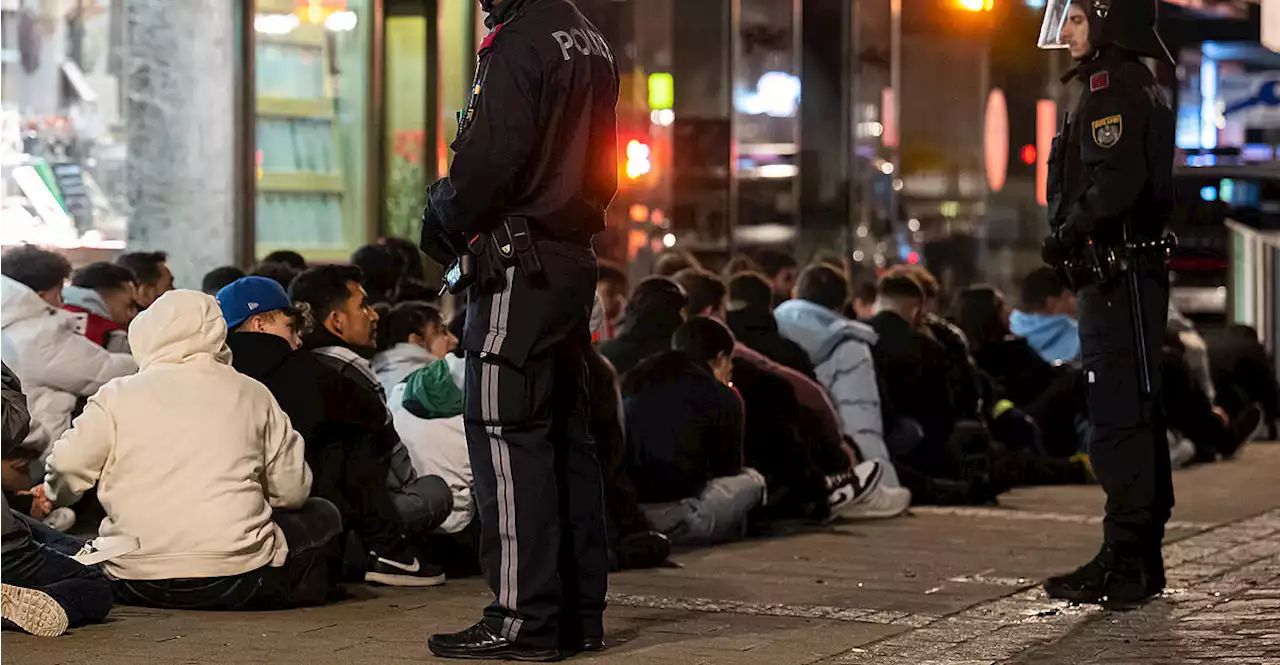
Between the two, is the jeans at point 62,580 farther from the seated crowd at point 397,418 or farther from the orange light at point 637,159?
the orange light at point 637,159

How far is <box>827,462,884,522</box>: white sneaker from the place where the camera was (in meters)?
10.2

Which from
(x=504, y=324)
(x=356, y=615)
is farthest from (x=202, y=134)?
(x=504, y=324)

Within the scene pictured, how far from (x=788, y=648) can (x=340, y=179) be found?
7.82m

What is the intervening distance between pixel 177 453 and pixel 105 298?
3217mm

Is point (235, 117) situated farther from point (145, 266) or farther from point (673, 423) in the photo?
point (673, 423)

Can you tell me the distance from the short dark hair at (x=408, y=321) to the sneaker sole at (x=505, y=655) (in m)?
2.73

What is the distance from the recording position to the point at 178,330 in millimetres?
6801

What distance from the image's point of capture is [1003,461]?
12.4 m

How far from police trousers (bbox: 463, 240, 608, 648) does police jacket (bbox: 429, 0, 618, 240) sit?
0.49 ft

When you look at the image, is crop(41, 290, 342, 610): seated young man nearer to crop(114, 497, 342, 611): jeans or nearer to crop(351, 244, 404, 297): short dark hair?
crop(114, 497, 342, 611): jeans

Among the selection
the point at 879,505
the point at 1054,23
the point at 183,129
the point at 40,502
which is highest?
the point at 1054,23

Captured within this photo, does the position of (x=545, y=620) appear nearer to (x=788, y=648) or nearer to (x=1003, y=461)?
(x=788, y=648)

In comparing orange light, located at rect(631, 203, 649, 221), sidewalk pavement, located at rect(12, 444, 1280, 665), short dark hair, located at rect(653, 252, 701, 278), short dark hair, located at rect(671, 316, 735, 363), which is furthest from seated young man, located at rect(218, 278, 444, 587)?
orange light, located at rect(631, 203, 649, 221)

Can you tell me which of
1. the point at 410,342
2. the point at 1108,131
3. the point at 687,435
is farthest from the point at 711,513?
the point at 1108,131
